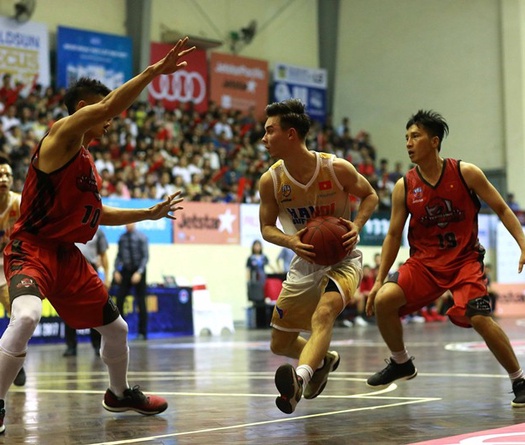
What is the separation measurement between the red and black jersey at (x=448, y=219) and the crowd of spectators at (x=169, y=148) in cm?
1178

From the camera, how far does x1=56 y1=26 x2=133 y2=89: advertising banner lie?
24062mm

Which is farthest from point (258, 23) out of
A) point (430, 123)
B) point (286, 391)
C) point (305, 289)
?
point (286, 391)

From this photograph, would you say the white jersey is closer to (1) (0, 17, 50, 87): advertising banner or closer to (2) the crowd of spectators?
(2) the crowd of spectators

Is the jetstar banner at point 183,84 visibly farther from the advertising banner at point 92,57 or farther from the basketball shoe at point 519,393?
the basketball shoe at point 519,393

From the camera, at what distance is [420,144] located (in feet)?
21.5

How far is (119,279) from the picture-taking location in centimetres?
1456

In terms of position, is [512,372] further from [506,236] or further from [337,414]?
[506,236]

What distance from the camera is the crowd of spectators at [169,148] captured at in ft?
63.5

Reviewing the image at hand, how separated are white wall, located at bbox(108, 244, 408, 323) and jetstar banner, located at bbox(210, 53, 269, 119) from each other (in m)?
8.80

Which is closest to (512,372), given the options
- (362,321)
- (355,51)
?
(362,321)

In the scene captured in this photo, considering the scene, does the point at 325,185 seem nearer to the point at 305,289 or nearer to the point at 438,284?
the point at 305,289

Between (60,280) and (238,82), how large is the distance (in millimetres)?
23002

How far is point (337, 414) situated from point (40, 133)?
1575cm

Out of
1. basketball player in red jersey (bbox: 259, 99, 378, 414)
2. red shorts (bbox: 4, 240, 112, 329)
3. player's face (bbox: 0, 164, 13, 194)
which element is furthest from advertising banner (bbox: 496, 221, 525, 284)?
red shorts (bbox: 4, 240, 112, 329)
